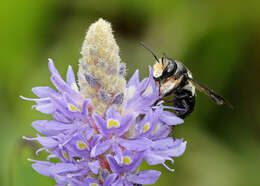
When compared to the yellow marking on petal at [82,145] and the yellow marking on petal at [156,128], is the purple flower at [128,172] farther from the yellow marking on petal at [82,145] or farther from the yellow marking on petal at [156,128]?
the yellow marking on petal at [156,128]

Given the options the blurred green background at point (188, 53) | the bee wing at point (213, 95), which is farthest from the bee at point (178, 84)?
the blurred green background at point (188, 53)

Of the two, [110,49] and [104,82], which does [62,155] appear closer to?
[104,82]

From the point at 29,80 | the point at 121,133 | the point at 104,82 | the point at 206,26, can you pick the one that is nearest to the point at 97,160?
the point at 121,133

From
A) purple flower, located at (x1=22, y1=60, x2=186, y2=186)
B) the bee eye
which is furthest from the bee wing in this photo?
purple flower, located at (x1=22, y1=60, x2=186, y2=186)

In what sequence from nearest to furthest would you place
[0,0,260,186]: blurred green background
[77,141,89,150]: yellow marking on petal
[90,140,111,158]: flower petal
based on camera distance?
[90,140,111,158]: flower petal, [77,141,89,150]: yellow marking on petal, [0,0,260,186]: blurred green background

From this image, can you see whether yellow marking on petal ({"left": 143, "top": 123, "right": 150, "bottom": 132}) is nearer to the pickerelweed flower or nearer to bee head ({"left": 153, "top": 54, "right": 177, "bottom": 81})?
the pickerelweed flower

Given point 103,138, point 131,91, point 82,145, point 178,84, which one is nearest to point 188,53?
point 178,84

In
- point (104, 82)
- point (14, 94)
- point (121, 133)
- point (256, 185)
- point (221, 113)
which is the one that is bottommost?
point (256, 185)
